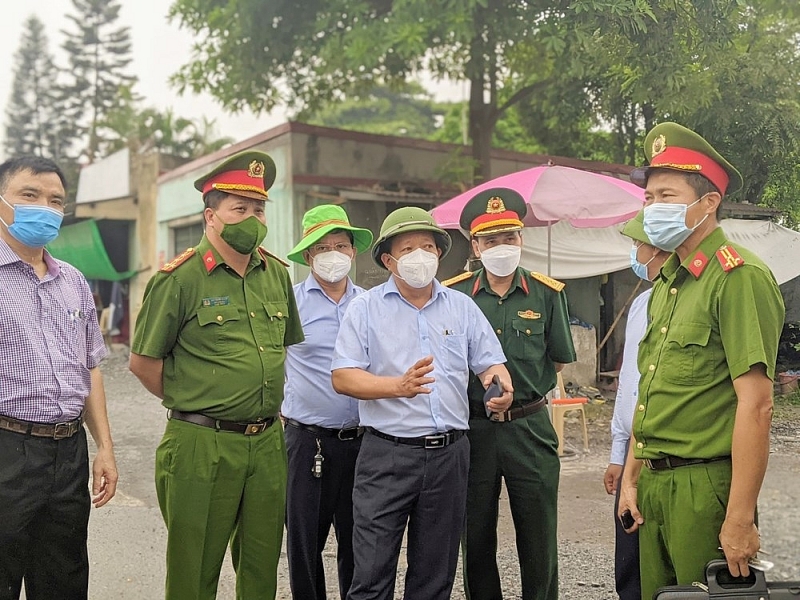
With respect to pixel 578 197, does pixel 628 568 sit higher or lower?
lower

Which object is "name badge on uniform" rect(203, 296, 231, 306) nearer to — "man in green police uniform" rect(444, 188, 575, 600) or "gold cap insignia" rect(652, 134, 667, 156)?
"man in green police uniform" rect(444, 188, 575, 600)

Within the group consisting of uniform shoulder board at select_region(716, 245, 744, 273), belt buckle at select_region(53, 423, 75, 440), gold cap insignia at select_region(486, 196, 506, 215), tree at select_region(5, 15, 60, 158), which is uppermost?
tree at select_region(5, 15, 60, 158)

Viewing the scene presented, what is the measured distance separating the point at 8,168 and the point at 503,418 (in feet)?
7.30

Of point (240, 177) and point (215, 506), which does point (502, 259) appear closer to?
point (240, 177)

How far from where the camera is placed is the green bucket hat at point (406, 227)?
2.85 meters

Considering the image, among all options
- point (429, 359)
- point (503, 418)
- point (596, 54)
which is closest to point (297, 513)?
point (503, 418)

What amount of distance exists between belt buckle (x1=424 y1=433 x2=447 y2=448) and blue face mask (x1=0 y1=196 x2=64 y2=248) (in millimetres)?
1642

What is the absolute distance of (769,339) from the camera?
2.06 meters

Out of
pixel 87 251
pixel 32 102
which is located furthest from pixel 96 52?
pixel 87 251

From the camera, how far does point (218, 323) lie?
281 centimetres

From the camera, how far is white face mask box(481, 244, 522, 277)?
3279 mm

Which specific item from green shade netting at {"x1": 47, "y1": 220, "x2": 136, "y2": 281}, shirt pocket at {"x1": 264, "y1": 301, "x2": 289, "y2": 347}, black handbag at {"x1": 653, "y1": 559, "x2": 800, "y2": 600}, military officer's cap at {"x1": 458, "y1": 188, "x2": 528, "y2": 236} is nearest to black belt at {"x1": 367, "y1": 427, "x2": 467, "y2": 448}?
shirt pocket at {"x1": 264, "y1": 301, "x2": 289, "y2": 347}

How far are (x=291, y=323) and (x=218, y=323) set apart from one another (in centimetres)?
43

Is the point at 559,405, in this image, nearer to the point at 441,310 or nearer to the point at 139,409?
the point at 441,310
